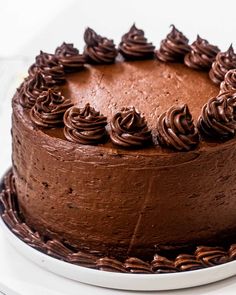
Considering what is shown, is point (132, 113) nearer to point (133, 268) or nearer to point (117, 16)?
point (133, 268)

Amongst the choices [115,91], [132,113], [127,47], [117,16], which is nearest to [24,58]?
[117,16]

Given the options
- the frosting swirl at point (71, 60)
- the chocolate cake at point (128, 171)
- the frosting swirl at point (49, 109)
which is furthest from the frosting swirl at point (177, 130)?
the frosting swirl at point (71, 60)

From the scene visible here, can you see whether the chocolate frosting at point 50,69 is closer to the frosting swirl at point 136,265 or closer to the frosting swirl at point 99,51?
the frosting swirl at point 99,51

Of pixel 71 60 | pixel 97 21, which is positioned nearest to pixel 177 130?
pixel 71 60

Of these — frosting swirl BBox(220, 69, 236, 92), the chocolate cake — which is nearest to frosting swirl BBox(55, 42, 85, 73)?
the chocolate cake

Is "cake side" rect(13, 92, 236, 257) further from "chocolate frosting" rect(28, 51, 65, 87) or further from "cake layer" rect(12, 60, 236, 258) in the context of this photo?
"chocolate frosting" rect(28, 51, 65, 87)
